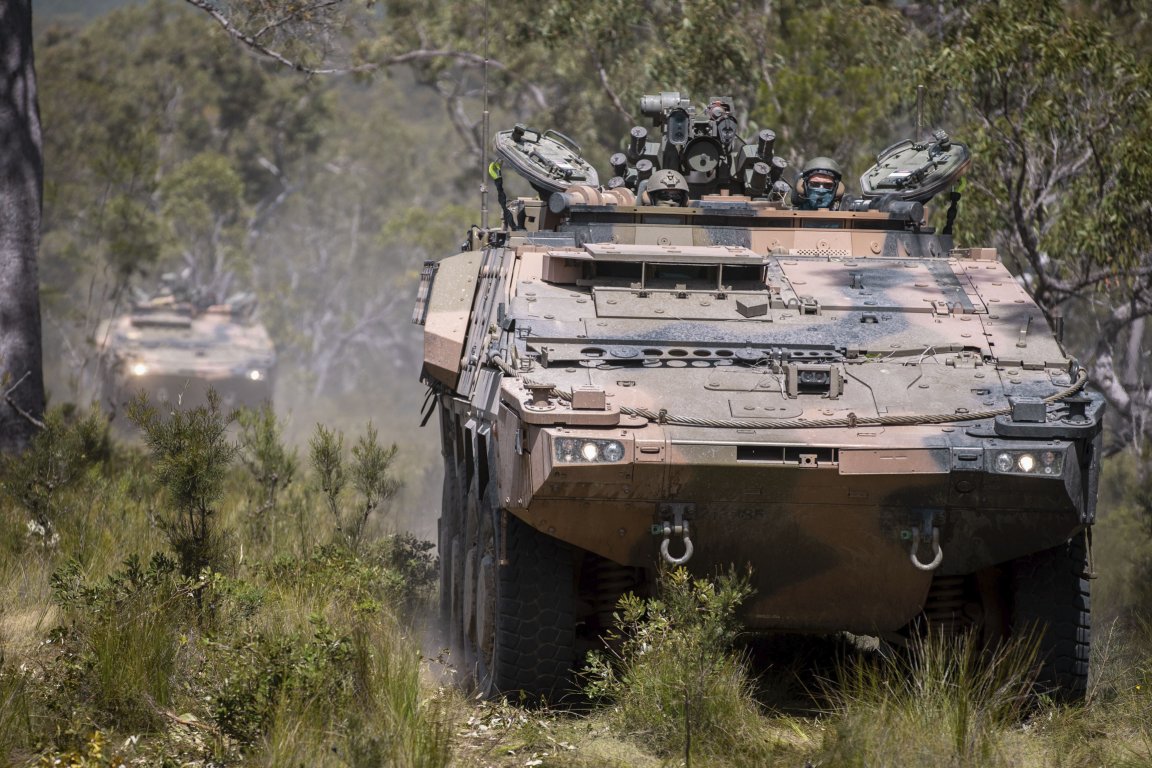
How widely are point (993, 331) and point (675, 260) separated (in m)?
1.74

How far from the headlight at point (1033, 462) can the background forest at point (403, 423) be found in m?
1.02

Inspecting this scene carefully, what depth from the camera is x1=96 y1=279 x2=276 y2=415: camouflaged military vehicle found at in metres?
25.6

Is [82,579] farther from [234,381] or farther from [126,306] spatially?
[126,306]

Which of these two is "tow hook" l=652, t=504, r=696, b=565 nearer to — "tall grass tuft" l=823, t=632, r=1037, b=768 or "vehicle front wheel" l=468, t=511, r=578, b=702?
"vehicle front wheel" l=468, t=511, r=578, b=702

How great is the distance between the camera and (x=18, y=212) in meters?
Result: 15.1

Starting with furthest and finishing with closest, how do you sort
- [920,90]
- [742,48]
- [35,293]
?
[742,48]
[35,293]
[920,90]

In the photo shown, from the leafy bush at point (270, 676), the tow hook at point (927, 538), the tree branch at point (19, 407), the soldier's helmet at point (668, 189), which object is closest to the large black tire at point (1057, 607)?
the tow hook at point (927, 538)

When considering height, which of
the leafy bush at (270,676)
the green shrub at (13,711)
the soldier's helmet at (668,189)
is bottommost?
the green shrub at (13,711)

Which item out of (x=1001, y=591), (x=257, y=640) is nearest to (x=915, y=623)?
(x=1001, y=591)

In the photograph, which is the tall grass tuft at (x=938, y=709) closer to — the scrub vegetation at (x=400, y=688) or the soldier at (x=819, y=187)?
the scrub vegetation at (x=400, y=688)

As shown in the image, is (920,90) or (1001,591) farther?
(920,90)

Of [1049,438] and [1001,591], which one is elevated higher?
[1049,438]

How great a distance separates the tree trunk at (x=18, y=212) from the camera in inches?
590

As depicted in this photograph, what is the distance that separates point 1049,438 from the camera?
7672 millimetres
